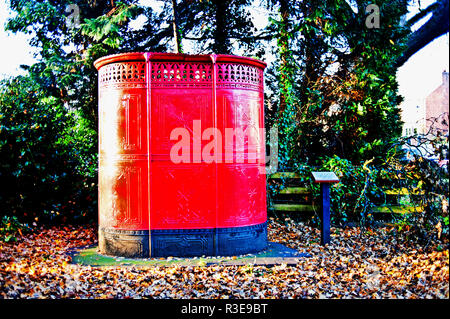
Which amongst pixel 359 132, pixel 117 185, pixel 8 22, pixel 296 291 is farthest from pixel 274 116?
pixel 8 22

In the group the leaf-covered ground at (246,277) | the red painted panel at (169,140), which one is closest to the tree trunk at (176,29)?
the red painted panel at (169,140)

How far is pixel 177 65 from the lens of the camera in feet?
21.2

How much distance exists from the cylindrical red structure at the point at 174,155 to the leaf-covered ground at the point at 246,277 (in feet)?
2.39

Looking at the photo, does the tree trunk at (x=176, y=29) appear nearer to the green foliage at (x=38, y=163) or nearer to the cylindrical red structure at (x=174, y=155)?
the green foliage at (x=38, y=163)

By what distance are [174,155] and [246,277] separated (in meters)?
2.26

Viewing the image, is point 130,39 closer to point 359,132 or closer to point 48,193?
point 48,193

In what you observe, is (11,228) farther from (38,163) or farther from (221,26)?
(221,26)

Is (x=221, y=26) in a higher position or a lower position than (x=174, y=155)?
higher

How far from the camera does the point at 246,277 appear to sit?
5488 mm

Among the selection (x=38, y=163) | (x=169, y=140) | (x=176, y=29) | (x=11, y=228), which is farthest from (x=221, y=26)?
(x=11, y=228)

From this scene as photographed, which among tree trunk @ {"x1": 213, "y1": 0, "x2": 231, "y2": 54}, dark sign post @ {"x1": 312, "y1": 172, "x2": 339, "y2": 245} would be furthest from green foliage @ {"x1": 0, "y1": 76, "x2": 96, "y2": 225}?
tree trunk @ {"x1": 213, "y1": 0, "x2": 231, "y2": 54}

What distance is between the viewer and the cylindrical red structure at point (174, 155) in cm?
642

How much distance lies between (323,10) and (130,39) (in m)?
5.97

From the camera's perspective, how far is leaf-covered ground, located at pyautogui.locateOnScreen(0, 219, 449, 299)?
15.9 ft
